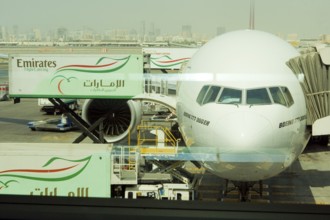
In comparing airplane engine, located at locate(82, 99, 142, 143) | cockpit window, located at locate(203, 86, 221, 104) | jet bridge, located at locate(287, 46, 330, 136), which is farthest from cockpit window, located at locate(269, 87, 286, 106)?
airplane engine, located at locate(82, 99, 142, 143)

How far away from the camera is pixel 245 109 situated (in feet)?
13.4

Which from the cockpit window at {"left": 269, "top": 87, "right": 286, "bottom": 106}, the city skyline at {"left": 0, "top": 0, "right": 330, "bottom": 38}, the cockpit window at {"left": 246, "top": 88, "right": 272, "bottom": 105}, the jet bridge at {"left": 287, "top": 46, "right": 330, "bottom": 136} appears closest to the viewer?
the city skyline at {"left": 0, "top": 0, "right": 330, "bottom": 38}

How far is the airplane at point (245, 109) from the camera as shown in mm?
3701

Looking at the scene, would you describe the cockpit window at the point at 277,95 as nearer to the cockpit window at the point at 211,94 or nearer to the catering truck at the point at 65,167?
the cockpit window at the point at 211,94

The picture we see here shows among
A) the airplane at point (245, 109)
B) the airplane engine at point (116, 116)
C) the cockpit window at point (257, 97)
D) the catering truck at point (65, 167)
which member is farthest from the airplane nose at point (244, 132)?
the airplane engine at point (116, 116)

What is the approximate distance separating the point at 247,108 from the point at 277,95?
0.36 meters

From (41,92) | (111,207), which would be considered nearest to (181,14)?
(111,207)

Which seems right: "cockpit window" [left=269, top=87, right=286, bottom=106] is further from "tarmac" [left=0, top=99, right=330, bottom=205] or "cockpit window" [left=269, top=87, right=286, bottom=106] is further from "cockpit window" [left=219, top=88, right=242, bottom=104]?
"tarmac" [left=0, top=99, right=330, bottom=205]

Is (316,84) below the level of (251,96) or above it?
above

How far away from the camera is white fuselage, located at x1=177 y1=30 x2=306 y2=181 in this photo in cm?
374

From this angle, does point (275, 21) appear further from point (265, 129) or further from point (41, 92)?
point (41, 92)

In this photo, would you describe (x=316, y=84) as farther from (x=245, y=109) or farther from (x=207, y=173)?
(x=207, y=173)

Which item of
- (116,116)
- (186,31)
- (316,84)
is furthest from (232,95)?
(116,116)

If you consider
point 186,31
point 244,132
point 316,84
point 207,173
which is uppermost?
point 186,31
